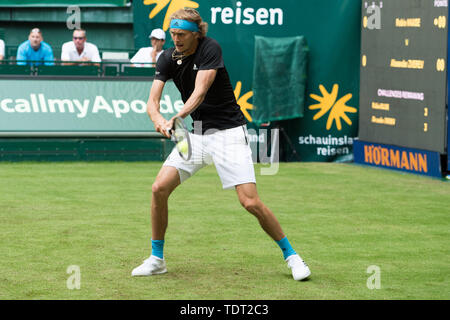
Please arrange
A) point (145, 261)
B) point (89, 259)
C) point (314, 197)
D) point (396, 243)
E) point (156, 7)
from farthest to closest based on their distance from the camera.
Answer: point (156, 7)
point (314, 197)
point (396, 243)
point (89, 259)
point (145, 261)

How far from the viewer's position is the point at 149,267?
661 cm

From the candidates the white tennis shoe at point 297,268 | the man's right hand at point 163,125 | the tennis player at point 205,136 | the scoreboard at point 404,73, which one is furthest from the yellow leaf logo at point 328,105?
the man's right hand at point 163,125

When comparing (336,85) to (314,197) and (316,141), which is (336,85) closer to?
(316,141)

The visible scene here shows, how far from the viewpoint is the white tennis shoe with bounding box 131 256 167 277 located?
659cm

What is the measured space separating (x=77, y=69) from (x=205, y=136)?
8184 millimetres

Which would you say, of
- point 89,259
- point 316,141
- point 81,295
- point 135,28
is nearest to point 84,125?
point 135,28

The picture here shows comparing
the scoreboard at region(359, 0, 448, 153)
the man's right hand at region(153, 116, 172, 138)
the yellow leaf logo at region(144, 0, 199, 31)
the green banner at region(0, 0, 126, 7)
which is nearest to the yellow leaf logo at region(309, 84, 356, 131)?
the scoreboard at region(359, 0, 448, 153)

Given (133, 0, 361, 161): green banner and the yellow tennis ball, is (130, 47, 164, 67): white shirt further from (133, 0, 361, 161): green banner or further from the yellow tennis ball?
the yellow tennis ball

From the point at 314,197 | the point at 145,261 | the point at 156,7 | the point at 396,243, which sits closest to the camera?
the point at 145,261

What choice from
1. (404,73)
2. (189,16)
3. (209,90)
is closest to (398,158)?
(404,73)

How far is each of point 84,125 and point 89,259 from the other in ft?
24.0

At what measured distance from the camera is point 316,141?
1551 cm

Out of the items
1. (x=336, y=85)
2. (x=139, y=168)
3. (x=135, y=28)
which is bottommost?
(x=139, y=168)

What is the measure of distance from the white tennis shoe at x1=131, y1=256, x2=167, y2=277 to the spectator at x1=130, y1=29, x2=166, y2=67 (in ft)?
26.5
